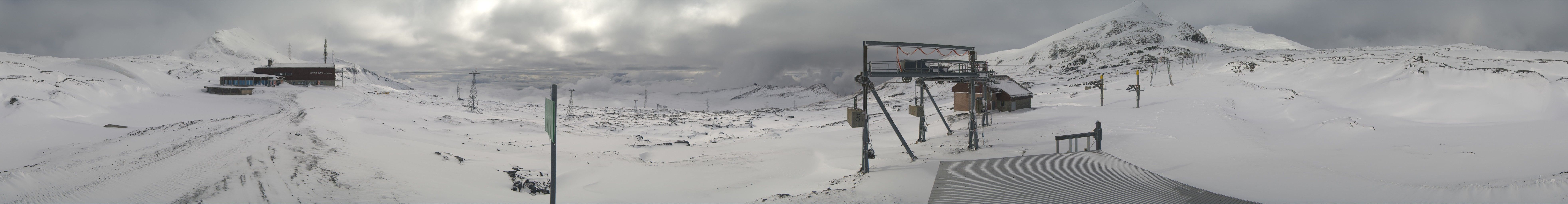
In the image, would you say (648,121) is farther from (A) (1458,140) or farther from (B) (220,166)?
(A) (1458,140)

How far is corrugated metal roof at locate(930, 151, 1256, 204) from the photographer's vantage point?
11.4 metres

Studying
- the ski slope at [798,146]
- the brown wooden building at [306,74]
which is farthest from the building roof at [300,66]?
the ski slope at [798,146]

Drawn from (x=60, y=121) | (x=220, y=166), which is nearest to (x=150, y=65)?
(x=60, y=121)

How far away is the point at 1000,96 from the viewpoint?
138 feet

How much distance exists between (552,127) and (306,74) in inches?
4582

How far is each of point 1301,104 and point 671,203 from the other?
1520 inches

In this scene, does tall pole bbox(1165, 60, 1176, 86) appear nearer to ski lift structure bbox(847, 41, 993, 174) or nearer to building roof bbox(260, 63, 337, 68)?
ski lift structure bbox(847, 41, 993, 174)

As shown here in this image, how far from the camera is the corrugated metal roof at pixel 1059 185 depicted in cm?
1144

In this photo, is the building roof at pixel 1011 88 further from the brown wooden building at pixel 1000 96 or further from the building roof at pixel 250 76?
the building roof at pixel 250 76

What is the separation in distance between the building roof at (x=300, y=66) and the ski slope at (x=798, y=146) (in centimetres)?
3905

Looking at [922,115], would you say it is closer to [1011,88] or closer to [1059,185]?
[1059,185]

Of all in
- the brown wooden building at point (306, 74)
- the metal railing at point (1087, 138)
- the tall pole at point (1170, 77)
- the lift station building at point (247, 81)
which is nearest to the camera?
the metal railing at point (1087, 138)

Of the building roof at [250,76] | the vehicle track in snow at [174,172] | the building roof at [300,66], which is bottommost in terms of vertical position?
the vehicle track in snow at [174,172]

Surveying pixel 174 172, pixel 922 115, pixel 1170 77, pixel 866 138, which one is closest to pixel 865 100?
pixel 866 138
